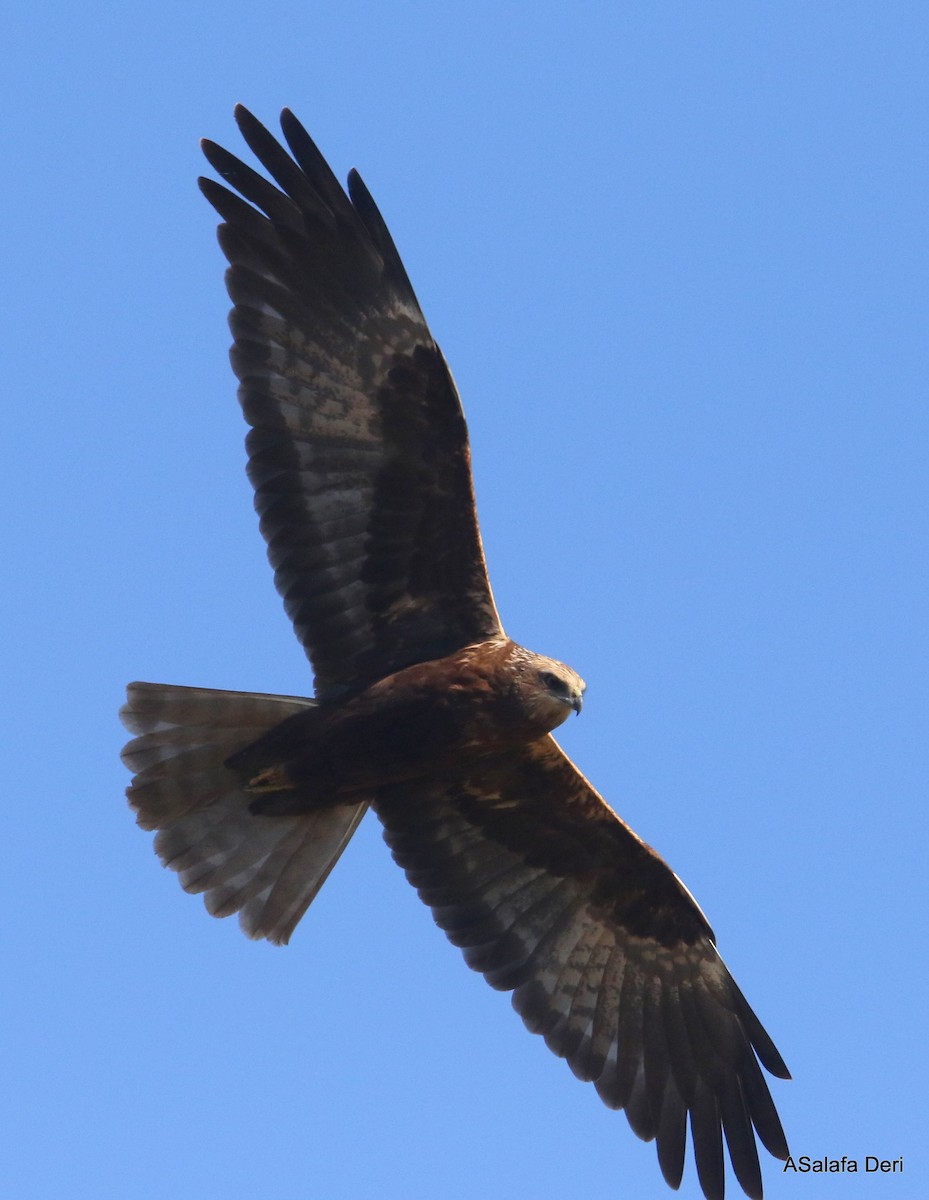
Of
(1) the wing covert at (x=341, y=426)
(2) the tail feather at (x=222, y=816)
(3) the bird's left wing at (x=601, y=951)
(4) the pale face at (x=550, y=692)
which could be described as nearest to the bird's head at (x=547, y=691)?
(4) the pale face at (x=550, y=692)

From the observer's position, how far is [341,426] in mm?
10039

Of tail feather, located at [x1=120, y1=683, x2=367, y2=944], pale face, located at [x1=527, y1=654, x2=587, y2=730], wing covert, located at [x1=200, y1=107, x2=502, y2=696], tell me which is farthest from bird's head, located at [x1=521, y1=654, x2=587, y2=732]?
tail feather, located at [x1=120, y1=683, x2=367, y2=944]

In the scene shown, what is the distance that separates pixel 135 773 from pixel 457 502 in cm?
216

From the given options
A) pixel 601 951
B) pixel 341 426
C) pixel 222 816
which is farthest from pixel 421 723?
pixel 601 951

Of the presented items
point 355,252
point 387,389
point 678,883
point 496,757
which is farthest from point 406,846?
point 355,252

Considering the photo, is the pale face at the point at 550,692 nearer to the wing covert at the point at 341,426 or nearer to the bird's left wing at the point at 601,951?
the wing covert at the point at 341,426

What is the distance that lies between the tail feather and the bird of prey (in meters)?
0.01

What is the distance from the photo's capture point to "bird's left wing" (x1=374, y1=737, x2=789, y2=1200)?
10.6 metres

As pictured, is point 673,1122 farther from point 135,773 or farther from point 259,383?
point 259,383

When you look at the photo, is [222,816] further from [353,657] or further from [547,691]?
[547,691]

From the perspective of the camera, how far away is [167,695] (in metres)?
9.89

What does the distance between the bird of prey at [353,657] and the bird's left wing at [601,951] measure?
22 mm

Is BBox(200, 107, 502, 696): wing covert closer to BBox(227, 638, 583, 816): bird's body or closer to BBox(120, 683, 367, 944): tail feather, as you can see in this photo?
BBox(227, 638, 583, 816): bird's body

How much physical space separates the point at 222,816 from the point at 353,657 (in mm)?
1100
